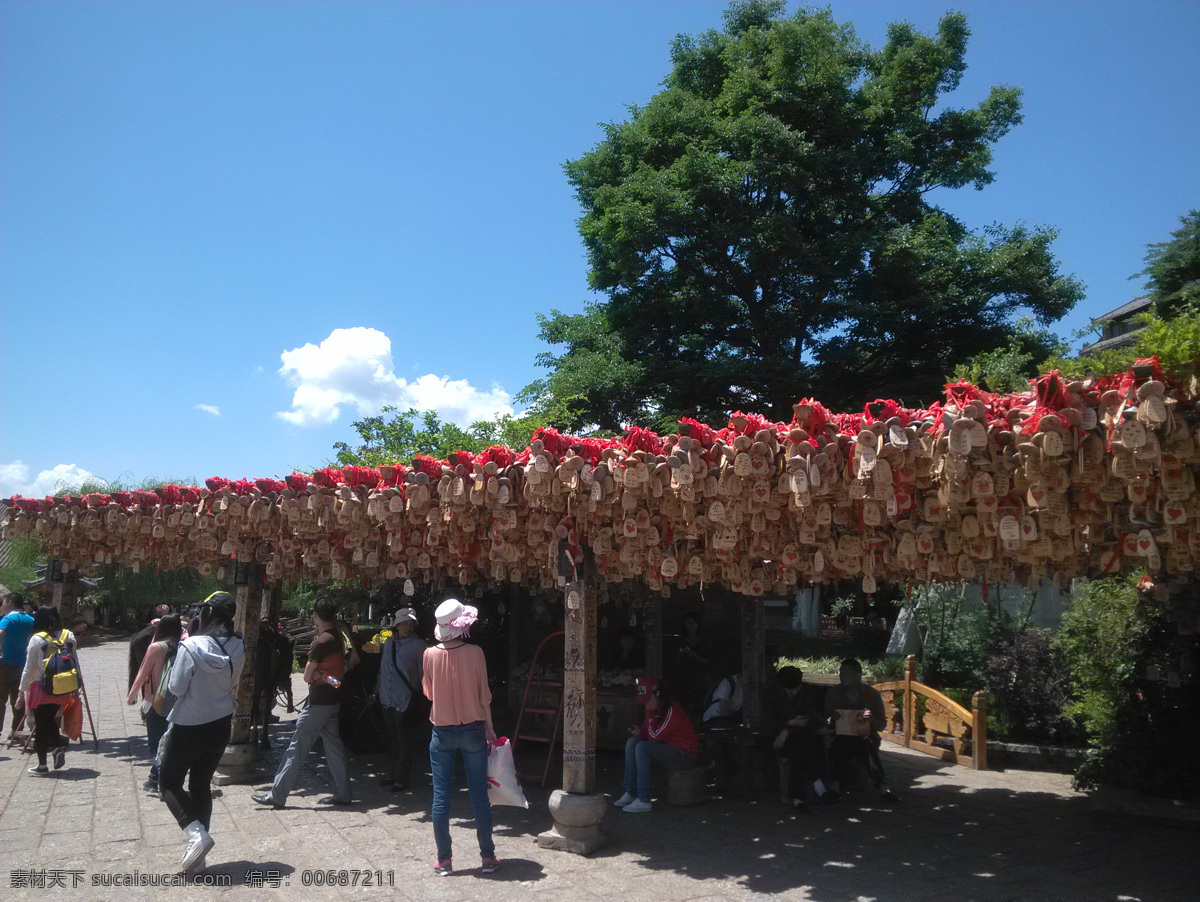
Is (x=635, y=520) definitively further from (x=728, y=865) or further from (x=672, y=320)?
(x=672, y=320)

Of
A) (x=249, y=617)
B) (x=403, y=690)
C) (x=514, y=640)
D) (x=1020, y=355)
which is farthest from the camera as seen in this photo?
(x=1020, y=355)

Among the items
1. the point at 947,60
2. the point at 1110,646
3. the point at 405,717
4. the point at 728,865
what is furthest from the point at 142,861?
the point at 947,60

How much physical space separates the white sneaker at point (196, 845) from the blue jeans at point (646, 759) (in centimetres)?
344

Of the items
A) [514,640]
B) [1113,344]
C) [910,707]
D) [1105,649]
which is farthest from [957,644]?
[514,640]

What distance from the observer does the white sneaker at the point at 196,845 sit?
502 centimetres

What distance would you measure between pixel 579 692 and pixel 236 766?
13.7 feet

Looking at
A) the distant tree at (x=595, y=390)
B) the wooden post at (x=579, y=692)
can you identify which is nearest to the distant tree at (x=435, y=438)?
the distant tree at (x=595, y=390)

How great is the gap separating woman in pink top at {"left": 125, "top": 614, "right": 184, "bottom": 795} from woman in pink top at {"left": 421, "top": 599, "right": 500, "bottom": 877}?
2983 mm

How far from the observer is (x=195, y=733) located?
16.7 ft

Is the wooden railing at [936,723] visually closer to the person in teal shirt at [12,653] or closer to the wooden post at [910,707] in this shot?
the wooden post at [910,707]

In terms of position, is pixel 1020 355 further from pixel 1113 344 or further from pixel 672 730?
pixel 672 730

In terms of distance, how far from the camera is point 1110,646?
754 cm

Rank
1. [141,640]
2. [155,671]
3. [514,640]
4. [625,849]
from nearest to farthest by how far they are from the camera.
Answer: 1. [625,849]
2. [155,671]
3. [141,640]
4. [514,640]

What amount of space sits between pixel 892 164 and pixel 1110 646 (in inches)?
468
